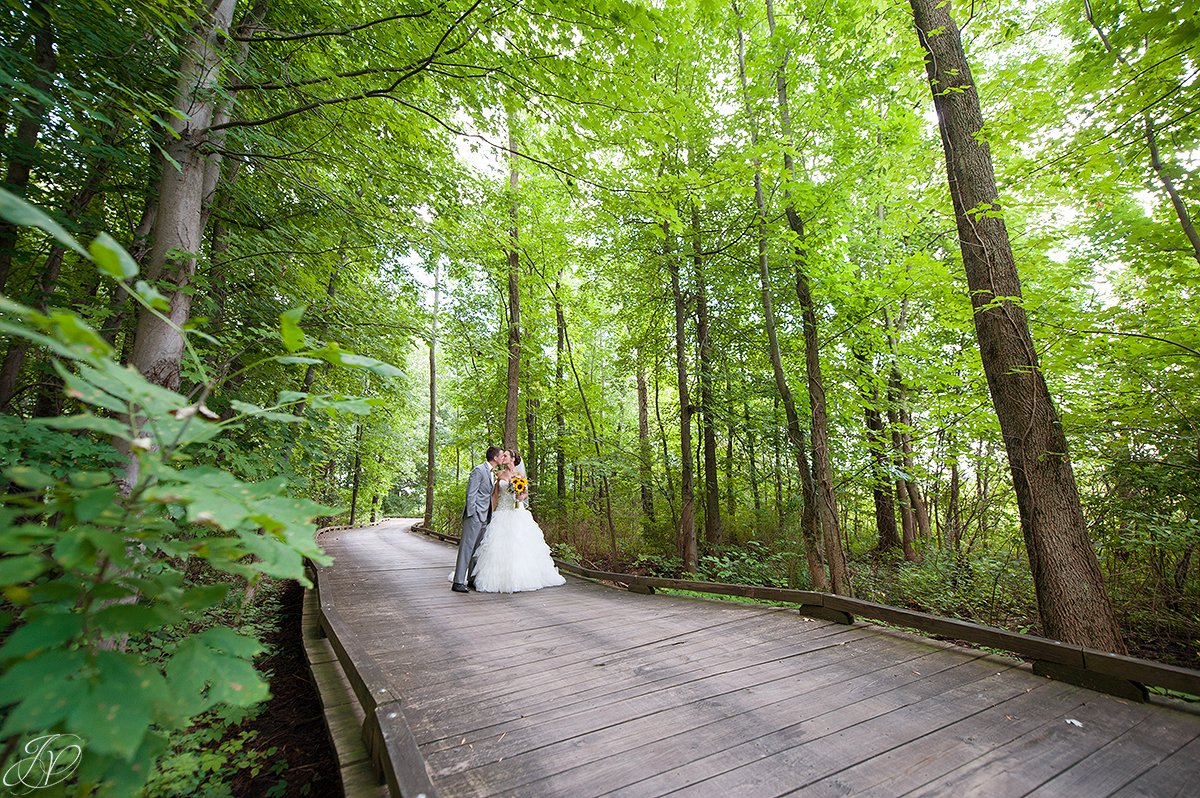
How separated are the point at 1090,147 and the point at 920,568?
6241mm

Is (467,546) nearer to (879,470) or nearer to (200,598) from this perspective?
(200,598)

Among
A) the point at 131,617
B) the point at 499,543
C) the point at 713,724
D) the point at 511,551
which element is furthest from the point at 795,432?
the point at 131,617

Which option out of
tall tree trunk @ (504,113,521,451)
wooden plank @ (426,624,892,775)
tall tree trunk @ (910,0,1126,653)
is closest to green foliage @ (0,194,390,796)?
wooden plank @ (426,624,892,775)

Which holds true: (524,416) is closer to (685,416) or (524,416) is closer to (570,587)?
(685,416)

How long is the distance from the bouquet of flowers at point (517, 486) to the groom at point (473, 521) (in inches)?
14.1

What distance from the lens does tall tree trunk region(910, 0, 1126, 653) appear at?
380 cm

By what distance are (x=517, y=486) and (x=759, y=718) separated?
4970 mm

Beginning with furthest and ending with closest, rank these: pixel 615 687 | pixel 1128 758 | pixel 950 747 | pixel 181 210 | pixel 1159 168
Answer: pixel 1159 168, pixel 181 210, pixel 615 687, pixel 950 747, pixel 1128 758

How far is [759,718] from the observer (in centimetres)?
279

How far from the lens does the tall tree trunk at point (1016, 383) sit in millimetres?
3797

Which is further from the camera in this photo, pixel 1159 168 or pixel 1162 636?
pixel 1162 636

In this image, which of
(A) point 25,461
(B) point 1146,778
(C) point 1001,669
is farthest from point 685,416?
(A) point 25,461

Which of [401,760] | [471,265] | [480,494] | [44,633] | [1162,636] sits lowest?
[1162,636]

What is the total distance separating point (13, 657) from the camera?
930mm
